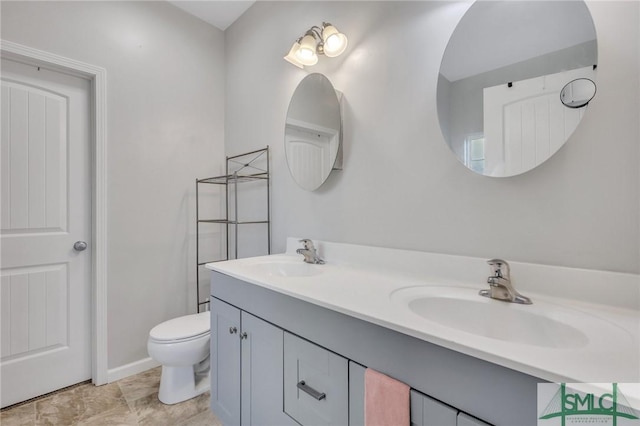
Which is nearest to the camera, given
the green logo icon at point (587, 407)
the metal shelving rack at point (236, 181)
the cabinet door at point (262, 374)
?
the green logo icon at point (587, 407)

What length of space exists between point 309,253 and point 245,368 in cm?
63

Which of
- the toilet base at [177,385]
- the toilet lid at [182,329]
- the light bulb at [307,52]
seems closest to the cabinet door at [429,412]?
the toilet lid at [182,329]

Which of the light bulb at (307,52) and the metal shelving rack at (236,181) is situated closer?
the light bulb at (307,52)

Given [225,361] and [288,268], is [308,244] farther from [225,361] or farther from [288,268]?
[225,361]

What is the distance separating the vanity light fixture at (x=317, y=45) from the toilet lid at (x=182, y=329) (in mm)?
1723

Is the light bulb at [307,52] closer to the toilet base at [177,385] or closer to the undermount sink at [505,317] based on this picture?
the undermount sink at [505,317]

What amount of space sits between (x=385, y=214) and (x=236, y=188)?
4.19ft

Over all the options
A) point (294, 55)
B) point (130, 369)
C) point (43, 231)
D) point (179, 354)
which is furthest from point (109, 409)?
point (294, 55)

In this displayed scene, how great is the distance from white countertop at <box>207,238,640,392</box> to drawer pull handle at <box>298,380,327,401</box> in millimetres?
299

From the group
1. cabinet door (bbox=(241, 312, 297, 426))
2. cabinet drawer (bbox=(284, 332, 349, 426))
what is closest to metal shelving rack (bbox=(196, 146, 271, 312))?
cabinet door (bbox=(241, 312, 297, 426))

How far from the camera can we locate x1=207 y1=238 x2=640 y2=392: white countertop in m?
0.55

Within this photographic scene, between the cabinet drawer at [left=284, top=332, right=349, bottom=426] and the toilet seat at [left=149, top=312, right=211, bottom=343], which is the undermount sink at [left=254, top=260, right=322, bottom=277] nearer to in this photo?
the cabinet drawer at [left=284, top=332, right=349, bottom=426]

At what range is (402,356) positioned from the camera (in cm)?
76

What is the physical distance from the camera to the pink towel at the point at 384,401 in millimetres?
738
